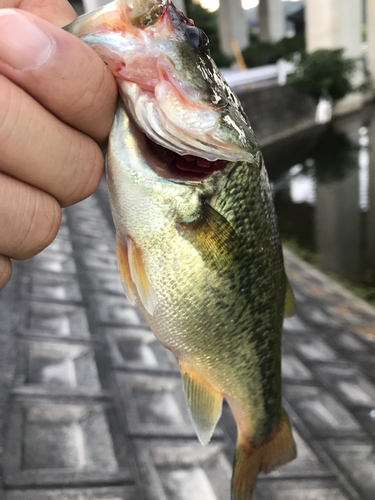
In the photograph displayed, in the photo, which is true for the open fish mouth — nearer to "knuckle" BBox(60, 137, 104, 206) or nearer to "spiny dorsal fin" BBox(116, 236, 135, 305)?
"knuckle" BBox(60, 137, 104, 206)

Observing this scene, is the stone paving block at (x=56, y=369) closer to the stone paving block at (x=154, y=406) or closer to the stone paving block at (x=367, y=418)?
the stone paving block at (x=154, y=406)

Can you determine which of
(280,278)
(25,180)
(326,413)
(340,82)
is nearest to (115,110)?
(25,180)

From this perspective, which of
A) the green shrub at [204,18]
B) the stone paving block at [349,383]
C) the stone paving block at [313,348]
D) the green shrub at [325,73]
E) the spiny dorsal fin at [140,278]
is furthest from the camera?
the green shrub at [204,18]

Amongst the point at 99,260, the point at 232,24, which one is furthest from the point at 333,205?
the point at 232,24

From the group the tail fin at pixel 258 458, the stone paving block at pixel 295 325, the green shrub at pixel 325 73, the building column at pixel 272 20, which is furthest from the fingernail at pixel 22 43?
the building column at pixel 272 20

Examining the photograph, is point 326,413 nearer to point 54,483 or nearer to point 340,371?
point 340,371

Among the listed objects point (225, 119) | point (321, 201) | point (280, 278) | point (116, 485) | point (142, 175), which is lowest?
point (321, 201)
